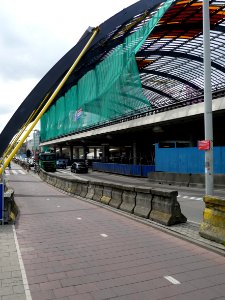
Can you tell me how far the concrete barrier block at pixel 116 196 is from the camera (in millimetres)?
13719

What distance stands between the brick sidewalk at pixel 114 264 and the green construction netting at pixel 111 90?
97.0 ft

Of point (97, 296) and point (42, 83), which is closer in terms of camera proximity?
point (97, 296)

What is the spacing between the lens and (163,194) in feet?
33.4

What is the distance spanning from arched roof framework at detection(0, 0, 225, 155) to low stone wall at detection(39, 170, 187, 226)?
55.4 ft

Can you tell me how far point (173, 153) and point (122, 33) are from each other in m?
22.1

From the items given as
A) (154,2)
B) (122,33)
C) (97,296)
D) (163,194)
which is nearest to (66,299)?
(97,296)

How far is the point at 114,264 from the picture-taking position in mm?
6449

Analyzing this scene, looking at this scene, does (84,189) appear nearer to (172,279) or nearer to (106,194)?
(106,194)

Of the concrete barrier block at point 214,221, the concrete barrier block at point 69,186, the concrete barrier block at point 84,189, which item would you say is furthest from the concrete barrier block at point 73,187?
the concrete barrier block at point 214,221

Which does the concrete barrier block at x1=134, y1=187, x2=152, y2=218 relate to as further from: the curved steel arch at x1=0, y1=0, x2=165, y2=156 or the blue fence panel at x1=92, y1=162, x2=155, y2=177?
the curved steel arch at x1=0, y1=0, x2=165, y2=156

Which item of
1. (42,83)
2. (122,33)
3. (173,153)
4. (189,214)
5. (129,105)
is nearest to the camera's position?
(189,214)

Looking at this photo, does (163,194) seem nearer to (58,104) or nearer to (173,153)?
(173,153)

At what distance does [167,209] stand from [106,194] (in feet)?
18.8

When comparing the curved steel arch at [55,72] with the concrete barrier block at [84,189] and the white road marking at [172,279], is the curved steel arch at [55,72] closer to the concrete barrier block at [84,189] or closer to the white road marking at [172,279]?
the concrete barrier block at [84,189]
